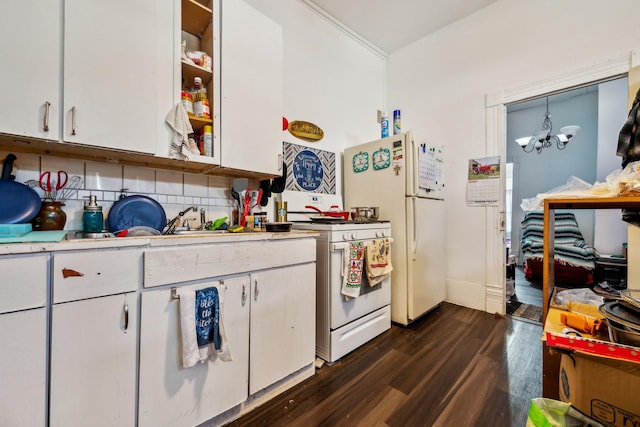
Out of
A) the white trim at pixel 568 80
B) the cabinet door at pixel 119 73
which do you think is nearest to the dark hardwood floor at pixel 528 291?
the white trim at pixel 568 80

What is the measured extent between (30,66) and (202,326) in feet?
4.07

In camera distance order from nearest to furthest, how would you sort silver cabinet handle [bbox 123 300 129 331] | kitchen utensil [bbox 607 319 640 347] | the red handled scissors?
kitchen utensil [bbox 607 319 640 347] < silver cabinet handle [bbox 123 300 129 331] < the red handled scissors

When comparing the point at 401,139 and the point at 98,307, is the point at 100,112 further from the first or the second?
the point at 401,139

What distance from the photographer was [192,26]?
1624mm

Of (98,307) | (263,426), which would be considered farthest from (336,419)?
(98,307)

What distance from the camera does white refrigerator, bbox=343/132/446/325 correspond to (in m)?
2.18

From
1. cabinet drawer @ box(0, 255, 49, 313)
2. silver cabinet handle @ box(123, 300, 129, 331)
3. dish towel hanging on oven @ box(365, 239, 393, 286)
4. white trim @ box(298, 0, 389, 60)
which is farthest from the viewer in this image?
white trim @ box(298, 0, 389, 60)

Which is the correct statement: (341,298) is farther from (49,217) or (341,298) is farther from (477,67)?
(477,67)

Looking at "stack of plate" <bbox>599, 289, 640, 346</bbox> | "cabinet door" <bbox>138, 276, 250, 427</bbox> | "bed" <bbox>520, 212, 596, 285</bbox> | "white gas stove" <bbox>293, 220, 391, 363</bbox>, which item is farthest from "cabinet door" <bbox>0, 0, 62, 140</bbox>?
"bed" <bbox>520, 212, 596, 285</bbox>

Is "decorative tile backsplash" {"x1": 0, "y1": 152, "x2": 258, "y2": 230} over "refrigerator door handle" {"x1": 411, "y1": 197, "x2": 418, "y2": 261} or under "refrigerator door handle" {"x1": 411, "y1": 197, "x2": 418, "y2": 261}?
over

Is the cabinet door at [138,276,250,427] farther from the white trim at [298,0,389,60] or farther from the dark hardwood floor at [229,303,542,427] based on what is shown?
the white trim at [298,0,389,60]

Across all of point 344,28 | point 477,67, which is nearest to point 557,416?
point 477,67

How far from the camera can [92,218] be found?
1.25 metres

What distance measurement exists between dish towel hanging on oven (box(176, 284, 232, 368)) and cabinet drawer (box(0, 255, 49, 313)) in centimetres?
40
